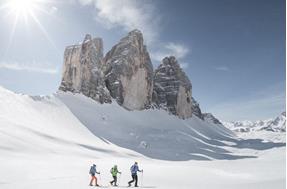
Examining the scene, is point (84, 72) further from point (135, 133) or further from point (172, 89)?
point (172, 89)

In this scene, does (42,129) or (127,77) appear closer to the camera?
(42,129)

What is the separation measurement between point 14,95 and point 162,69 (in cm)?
8256

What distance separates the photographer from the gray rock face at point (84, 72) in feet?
280

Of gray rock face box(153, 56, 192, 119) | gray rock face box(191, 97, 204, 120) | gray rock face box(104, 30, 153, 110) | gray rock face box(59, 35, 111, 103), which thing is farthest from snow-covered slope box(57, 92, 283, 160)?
gray rock face box(191, 97, 204, 120)

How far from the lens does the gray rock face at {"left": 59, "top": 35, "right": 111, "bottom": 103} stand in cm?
8531

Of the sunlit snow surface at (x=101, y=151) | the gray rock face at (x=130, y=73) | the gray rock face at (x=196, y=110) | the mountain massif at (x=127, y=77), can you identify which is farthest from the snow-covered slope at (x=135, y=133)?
the gray rock face at (x=196, y=110)

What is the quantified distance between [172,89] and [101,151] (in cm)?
8626

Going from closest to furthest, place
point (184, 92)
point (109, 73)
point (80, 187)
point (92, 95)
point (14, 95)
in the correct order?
point (80, 187)
point (14, 95)
point (92, 95)
point (109, 73)
point (184, 92)

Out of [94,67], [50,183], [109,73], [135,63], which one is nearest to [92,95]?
[94,67]

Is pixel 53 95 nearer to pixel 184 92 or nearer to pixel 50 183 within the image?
pixel 50 183

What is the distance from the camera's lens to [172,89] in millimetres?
132125

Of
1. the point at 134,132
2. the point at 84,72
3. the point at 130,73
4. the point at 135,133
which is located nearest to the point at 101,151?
the point at 135,133

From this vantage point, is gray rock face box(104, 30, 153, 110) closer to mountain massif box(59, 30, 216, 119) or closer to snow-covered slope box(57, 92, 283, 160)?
mountain massif box(59, 30, 216, 119)

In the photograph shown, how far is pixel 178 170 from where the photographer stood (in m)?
29.5
